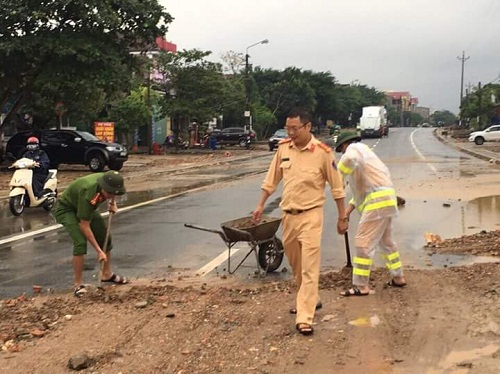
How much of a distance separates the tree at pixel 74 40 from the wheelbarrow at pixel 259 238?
1501 cm

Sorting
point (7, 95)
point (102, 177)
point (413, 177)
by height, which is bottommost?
point (413, 177)

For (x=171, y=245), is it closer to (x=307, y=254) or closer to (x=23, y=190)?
(x=307, y=254)

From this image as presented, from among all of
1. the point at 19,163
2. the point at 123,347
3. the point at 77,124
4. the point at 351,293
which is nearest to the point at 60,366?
the point at 123,347

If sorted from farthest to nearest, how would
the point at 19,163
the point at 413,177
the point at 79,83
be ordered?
the point at 79,83 → the point at 413,177 → the point at 19,163

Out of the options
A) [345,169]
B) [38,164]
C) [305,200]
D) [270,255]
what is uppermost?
[345,169]

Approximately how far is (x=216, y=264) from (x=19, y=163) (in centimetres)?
677

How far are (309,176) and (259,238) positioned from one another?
2.08 metres

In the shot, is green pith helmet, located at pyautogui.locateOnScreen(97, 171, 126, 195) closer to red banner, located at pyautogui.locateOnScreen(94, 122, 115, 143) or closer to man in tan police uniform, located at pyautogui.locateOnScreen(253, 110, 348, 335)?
man in tan police uniform, located at pyautogui.locateOnScreen(253, 110, 348, 335)

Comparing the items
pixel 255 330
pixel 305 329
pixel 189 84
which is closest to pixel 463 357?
pixel 305 329

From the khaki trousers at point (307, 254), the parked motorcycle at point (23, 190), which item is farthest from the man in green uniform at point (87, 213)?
the parked motorcycle at point (23, 190)

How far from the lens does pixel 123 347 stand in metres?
4.83

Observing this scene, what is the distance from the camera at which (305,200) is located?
16.8 feet

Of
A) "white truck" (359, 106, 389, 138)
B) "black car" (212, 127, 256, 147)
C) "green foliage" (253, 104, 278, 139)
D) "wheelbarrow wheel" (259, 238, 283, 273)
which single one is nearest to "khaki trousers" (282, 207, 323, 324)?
"wheelbarrow wheel" (259, 238, 283, 273)

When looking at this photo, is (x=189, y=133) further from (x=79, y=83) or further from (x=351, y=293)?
(x=351, y=293)
